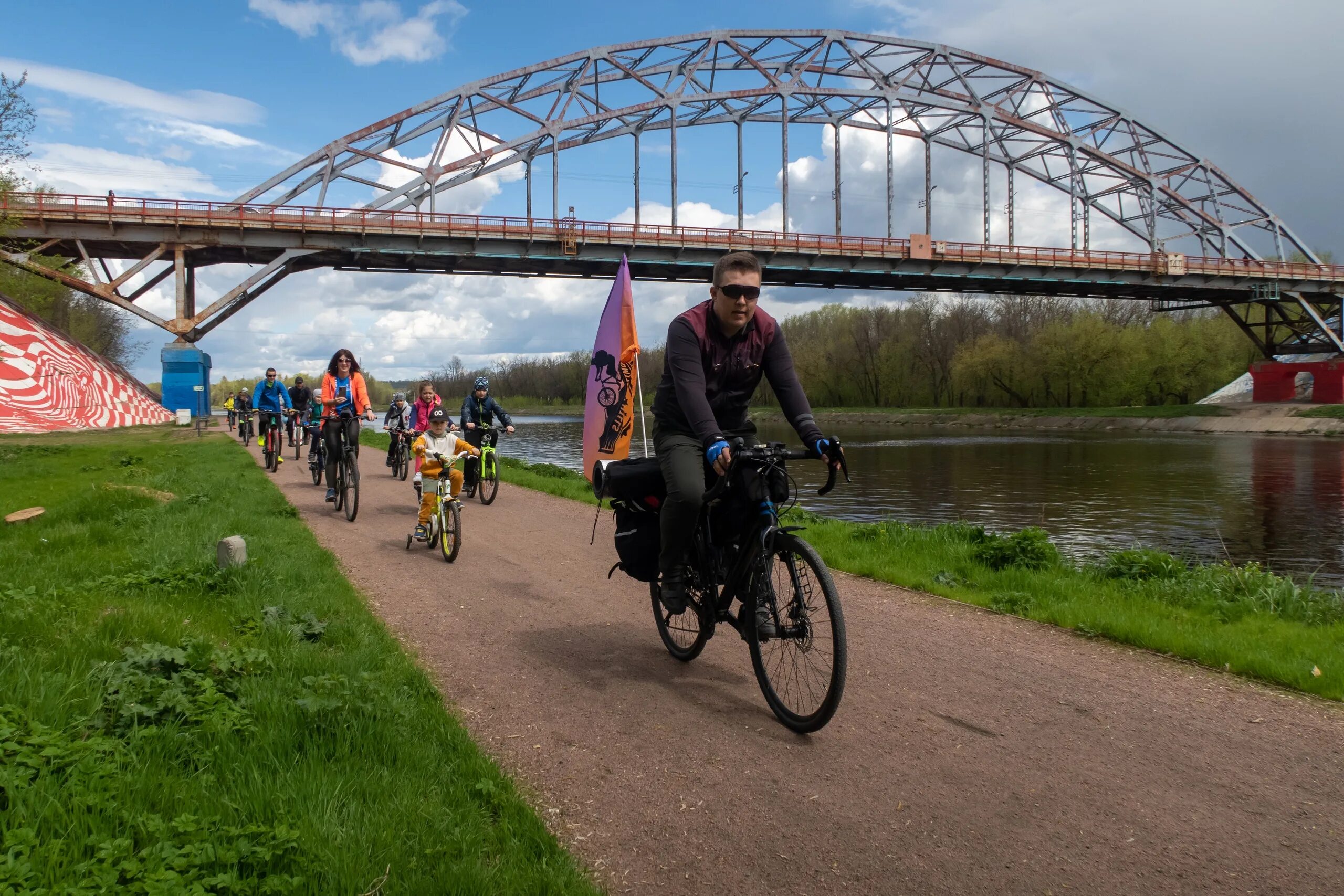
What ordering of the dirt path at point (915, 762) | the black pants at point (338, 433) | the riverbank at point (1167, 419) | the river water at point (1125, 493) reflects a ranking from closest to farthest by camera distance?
1. the dirt path at point (915, 762)
2. the black pants at point (338, 433)
3. the river water at point (1125, 493)
4. the riverbank at point (1167, 419)

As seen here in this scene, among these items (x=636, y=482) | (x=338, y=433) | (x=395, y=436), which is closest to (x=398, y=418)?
(x=395, y=436)

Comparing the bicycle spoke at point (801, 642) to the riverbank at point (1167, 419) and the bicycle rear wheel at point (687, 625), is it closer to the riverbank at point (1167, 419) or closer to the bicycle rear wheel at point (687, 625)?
the bicycle rear wheel at point (687, 625)

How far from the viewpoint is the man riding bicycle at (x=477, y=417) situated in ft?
43.9

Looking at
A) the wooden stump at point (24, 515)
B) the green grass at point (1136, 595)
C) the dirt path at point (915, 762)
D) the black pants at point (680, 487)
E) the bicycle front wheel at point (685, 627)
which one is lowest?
the green grass at point (1136, 595)

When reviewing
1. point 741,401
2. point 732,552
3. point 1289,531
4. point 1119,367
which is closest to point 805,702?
point 732,552

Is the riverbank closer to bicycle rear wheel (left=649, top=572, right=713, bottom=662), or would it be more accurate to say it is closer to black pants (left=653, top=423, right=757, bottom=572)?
bicycle rear wheel (left=649, top=572, right=713, bottom=662)

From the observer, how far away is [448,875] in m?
2.43

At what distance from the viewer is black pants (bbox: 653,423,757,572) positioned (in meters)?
4.06

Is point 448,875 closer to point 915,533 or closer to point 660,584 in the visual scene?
point 660,584

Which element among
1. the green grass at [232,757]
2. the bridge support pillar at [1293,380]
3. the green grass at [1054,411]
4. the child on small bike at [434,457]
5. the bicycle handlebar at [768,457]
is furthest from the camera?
the green grass at [1054,411]

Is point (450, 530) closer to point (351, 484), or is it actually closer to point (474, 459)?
point (351, 484)

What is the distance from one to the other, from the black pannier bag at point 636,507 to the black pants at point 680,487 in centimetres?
11

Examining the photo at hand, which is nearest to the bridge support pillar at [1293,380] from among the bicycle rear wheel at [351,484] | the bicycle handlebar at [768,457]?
the bicycle rear wheel at [351,484]

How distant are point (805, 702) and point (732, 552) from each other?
80cm
